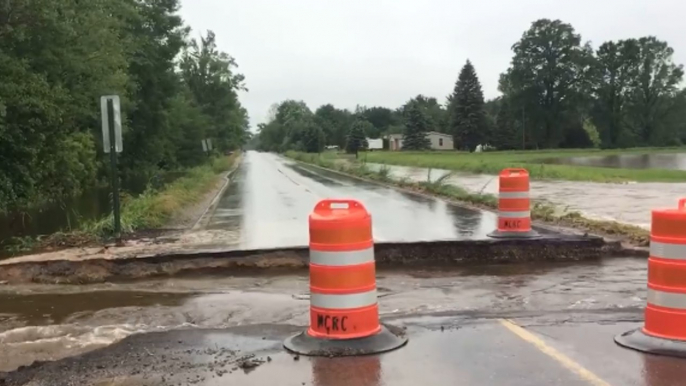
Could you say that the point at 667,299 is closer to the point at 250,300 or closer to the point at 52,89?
the point at 250,300

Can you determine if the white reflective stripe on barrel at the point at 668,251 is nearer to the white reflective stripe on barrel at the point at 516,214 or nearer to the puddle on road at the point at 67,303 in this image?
the puddle on road at the point at 67,303

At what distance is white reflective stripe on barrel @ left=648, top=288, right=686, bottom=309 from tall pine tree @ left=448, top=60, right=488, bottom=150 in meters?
93.2

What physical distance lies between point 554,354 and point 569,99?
350 feet

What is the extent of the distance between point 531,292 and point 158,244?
22.6 ft

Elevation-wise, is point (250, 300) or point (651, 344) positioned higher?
point (651, 344)

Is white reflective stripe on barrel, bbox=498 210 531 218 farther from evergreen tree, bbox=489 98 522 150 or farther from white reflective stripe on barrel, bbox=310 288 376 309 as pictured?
evergreen tree, bbox=489 98 522 150

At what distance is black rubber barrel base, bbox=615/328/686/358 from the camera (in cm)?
520

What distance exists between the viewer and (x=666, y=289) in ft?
17.8

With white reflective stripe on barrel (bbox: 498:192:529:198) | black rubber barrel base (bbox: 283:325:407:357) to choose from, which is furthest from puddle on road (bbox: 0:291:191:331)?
white reflective stripe on barrel (bbox: 498:192:529:198)

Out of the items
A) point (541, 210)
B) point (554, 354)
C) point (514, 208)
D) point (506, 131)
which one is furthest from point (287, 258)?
point (506, 131)

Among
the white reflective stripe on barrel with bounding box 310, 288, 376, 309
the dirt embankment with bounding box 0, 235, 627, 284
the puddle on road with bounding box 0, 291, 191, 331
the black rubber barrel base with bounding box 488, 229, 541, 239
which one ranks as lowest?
the puddle on road with bounding box 0, 291, 191, 331

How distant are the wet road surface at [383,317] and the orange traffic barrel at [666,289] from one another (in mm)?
202

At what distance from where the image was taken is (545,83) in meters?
105

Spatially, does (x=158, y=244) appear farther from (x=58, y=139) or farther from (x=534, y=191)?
(x=534, y=191)
